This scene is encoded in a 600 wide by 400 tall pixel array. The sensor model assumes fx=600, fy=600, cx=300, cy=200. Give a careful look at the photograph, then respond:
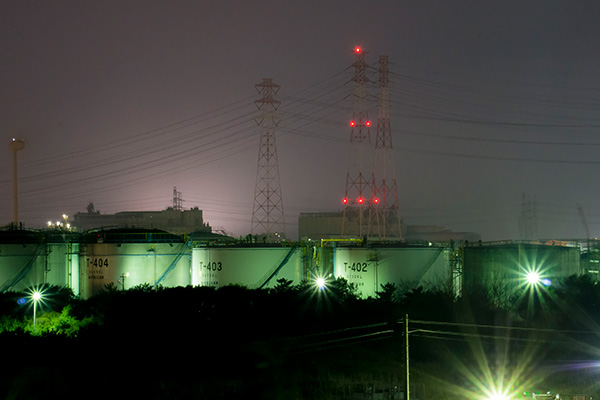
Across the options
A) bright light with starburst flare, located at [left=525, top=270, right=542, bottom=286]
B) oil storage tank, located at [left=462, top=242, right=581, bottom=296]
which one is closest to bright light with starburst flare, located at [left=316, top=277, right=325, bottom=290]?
oil storage tank, located at [left=462, top=242, right=581, bottom=296]

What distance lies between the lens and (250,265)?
25.7m

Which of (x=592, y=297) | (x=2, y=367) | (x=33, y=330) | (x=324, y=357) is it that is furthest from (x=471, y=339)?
(x=33, y=330)

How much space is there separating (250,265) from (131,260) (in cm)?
533

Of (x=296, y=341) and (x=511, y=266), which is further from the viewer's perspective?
(x=511, y=266)

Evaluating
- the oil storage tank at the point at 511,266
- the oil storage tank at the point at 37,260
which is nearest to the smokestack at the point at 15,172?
the oil storage tank at the point at 37,260

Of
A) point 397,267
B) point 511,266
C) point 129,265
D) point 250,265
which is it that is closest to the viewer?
point 511,266

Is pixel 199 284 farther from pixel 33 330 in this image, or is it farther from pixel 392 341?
pixel 392 341

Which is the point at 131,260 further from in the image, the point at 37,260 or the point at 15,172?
the point at 15,172

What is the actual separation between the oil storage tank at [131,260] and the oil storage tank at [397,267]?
7.70 metres

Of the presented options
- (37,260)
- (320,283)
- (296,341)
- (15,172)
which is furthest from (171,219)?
(296,341)

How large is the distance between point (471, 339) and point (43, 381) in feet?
42.1

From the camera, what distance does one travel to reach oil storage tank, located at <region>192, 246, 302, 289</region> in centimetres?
2567

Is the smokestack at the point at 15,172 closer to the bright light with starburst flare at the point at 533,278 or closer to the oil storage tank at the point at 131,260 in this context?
the oil storage tank at the point at 131,260

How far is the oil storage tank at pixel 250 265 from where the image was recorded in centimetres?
2567
